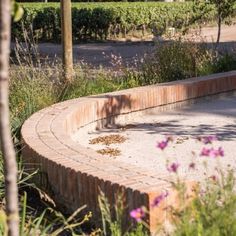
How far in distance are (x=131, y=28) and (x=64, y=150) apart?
21.7 m

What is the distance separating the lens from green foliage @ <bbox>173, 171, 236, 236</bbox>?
8.77 ft

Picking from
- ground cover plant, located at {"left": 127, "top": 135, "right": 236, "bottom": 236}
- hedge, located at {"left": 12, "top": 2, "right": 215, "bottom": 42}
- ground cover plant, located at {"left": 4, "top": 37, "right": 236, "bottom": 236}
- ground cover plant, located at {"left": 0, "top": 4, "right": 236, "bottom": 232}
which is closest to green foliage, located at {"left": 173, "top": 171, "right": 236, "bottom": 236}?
ground cover plant, located at {"left": 127, "top": 135, "right": 236, "bottom": 236}

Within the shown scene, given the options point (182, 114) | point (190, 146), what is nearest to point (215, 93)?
point (182, 114)

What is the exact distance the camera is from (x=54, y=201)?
4.46 m

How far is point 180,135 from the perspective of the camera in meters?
6.70

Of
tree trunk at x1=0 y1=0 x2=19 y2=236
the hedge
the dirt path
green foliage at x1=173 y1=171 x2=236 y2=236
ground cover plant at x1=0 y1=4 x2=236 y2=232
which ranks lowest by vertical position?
the dirt path

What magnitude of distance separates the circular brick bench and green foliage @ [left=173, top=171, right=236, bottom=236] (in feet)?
1.95

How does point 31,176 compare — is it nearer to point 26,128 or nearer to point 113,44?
point 26,128

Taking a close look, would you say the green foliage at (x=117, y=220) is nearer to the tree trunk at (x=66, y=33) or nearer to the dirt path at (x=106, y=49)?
the tree trunk at (x=66, y=33)

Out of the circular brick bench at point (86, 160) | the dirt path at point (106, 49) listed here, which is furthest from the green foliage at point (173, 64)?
the dirt path at point (106, 49)

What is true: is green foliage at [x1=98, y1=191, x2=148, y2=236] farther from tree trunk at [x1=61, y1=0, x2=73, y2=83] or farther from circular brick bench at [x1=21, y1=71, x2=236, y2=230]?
tree trunk at [x1=61, y1=0, x2=73, y2=83]

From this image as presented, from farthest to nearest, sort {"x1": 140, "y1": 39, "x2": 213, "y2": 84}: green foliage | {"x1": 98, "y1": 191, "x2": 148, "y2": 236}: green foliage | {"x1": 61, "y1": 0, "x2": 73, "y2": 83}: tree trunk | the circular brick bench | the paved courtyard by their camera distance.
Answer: {"x1": 140, "y1": 39, "x2": 213, "y2": 84}: green foliage, {"x1": 61, "y1": 0, "x2": 73, "y2": 83}: tree trunk, the paved courtyard, the circular brick bench, {"x1": 98, "y1": 191, "x2": 148, "y2": 236}: green foliage

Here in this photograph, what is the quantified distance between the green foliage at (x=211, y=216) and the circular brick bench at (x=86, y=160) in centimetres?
59

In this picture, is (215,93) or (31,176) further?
(215,93)
